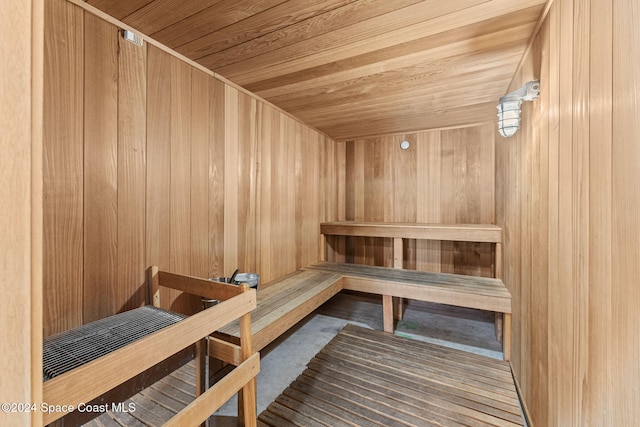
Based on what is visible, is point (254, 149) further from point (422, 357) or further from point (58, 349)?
point (422, 357)

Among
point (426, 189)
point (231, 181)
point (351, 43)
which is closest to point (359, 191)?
point (426, 189)

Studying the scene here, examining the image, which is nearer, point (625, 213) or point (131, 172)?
point (625, 213)

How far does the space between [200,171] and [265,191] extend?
0.70 metres

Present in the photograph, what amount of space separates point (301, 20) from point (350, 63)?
0.49 m

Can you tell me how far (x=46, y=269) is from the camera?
105 cm

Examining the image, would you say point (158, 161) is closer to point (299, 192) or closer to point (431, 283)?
→ point (299, 192)

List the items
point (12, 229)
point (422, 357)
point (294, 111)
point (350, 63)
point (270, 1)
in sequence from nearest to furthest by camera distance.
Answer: point (12, 229) → point (270, 1) → point (350, 63) → point (422, 357) → point (294, 111)

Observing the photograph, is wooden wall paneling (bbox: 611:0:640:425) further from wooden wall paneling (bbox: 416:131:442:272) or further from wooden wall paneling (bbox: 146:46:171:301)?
wooden wall paneling (bbox: 416:131:442:272)

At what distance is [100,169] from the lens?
1237 mm

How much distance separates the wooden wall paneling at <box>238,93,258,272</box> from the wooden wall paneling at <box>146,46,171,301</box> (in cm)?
53

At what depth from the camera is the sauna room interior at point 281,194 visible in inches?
24.0

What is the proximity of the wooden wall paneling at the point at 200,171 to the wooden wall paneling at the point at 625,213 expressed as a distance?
1.92m

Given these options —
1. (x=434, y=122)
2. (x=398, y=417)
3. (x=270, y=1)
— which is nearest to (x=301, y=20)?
(x=270, y=1)

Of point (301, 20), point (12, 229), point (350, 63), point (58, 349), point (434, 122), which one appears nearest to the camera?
point (12, 229)
